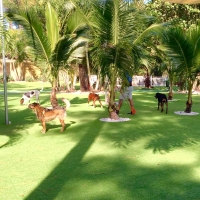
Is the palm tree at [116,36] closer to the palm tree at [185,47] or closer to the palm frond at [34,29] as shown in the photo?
the palm tree at [185,47]

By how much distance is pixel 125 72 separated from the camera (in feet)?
26.7

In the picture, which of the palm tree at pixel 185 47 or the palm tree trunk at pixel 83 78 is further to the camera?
the palm tree trunk at pixel 83 78

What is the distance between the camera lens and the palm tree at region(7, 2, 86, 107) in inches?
317

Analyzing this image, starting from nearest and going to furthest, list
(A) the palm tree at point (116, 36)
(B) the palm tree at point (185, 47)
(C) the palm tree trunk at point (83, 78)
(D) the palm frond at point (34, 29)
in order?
(A) the palm tree at point (116, 36) → (D) the palm frond at point (34, 29) → (B) the palm tree at point (185, 47) → (C) the palm tree trunk at point (83, 78)

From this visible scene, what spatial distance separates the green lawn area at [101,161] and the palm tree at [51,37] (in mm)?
2010

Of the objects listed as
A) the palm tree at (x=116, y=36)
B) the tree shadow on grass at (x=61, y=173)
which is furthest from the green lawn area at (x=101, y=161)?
the palm tree at (x=116, y=36)

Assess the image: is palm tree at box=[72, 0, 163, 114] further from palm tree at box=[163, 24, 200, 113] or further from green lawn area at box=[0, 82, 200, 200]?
green lawn area at box=[0, 82, 200, 200]

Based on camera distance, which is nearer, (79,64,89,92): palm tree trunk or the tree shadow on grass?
the tree shadow on grass

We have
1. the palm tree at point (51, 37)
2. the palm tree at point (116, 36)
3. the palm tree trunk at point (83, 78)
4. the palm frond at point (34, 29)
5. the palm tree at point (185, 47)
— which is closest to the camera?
the palm tree at point (116, 36)

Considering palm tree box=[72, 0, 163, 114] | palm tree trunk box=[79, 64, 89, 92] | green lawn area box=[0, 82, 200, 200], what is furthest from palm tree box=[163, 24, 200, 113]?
palm tree trunk box=[79, 64, 89, 92]

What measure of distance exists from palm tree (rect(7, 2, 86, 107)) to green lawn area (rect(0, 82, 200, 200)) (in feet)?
6.60

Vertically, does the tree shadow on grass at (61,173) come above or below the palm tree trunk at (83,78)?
below

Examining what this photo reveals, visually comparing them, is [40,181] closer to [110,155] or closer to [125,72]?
[110,155]

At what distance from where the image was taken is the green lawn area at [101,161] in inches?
138
